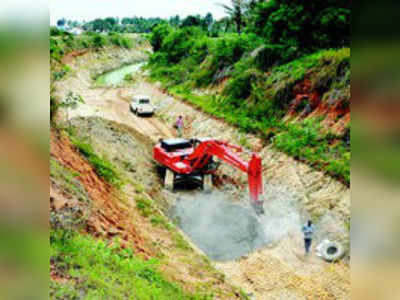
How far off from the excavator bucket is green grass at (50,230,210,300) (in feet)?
15.8

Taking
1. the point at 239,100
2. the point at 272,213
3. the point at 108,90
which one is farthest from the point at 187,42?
the point at 272,213

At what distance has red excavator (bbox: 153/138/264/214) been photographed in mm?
11922

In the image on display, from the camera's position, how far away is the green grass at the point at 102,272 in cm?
554

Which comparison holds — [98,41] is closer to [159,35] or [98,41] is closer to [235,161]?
[159,35]

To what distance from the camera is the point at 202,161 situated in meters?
14.1

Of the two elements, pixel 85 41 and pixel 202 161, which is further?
pixel 85 41

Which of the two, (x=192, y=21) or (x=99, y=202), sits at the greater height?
(x=192, y=21)

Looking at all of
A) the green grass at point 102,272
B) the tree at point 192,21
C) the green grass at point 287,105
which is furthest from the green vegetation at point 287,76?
the tree at point 192,21

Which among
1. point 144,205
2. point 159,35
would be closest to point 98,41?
point 159,35

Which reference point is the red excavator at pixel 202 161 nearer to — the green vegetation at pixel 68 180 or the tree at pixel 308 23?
the green vegetation at pixel 68 180

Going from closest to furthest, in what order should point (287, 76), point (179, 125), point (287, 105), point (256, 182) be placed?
point (256, 182) → point (287, 105) → point (287, 76) → point (179, 125)

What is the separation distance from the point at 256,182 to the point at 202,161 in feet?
9.48

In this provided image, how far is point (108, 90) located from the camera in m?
33.2
